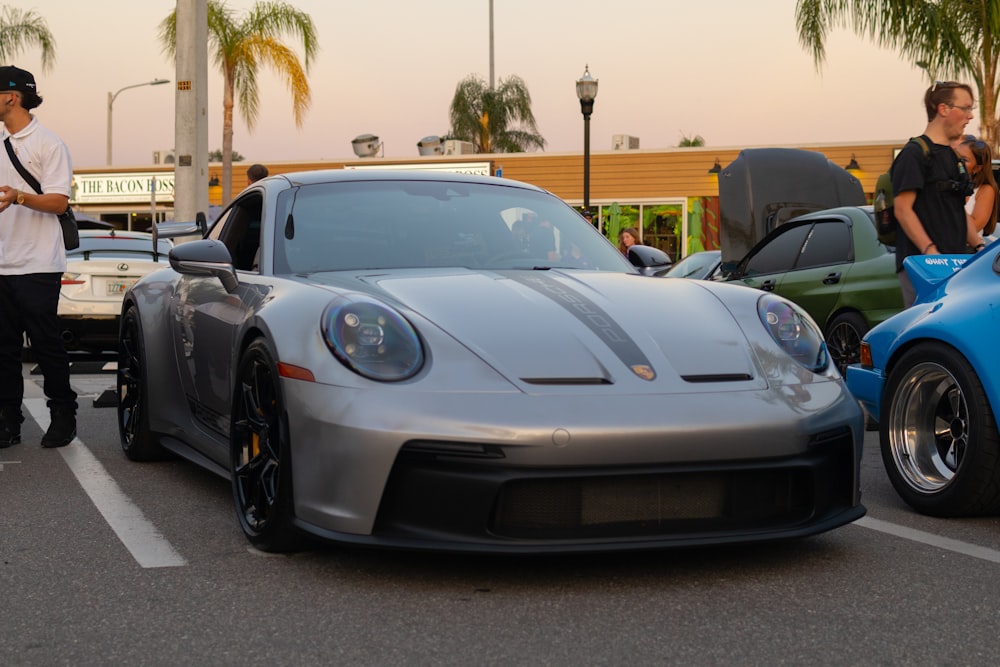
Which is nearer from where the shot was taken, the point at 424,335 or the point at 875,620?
the point at 875,620

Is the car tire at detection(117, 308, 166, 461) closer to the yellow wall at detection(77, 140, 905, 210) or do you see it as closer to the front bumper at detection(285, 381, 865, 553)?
the front bumper at detection(285, 381, 865, 553)

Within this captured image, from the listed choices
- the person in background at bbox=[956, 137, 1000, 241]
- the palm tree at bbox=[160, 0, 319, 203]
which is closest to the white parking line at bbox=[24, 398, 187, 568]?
the person in background at bbox=[956, 137, 1000, 241]

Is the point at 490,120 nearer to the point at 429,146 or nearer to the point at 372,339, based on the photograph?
the point at 429,146

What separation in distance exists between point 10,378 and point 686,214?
28.2 m

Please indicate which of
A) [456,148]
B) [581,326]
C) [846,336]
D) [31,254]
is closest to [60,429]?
[31,254]

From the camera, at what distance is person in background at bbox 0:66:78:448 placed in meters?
6.75

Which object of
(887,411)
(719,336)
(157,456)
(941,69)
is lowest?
(157,456)

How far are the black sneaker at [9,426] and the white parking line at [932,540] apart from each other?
425 centimetres

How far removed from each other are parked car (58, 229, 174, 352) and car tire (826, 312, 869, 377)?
575 cm

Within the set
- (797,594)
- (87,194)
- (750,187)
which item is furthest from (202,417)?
(87,194)

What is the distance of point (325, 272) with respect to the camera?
483 cm

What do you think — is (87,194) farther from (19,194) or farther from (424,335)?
(424,335)

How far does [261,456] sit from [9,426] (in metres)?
3.12

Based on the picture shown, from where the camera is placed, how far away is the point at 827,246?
10.3 meters
